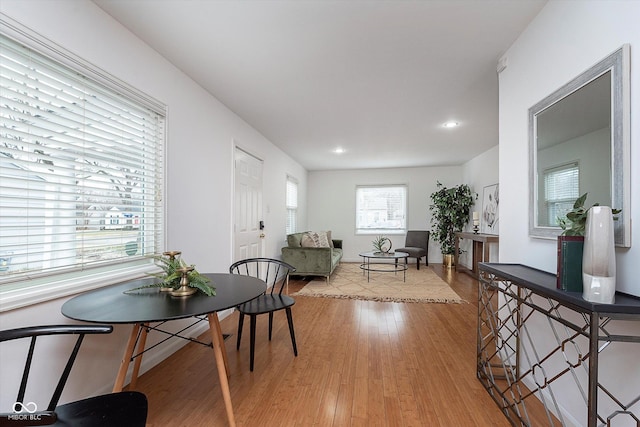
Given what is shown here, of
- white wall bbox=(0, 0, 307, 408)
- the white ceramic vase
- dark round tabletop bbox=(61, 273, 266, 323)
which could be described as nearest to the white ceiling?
white wall bbox=(0, 0, 307, 408)

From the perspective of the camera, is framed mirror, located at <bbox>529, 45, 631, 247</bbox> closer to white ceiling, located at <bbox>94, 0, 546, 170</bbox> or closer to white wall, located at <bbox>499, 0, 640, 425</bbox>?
white wall, located at <bbox>499, 0, 640, 425</bbox>

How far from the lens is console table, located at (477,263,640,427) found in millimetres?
961

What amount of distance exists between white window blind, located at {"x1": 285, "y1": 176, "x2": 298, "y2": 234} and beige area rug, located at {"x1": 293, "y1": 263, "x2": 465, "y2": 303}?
138cm

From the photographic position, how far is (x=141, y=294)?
5.11 feet

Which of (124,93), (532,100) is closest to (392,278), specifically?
(532,100)

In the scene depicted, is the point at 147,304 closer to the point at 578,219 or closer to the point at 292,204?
the point at 578,219

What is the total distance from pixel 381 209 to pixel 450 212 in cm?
164

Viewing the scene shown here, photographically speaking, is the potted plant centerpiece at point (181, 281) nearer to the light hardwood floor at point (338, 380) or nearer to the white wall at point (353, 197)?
the light hardwood floor at point (338, 380)

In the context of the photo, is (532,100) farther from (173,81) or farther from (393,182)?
(393,182)

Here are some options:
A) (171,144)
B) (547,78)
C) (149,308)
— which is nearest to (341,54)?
(547,78)

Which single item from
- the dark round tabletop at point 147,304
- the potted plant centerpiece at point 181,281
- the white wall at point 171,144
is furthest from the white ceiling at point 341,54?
the dark round tabletop at point 147,304

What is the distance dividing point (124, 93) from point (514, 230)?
9.45 feet

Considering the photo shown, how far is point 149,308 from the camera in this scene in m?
1.31

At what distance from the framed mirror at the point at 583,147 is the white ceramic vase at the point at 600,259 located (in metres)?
0.20
